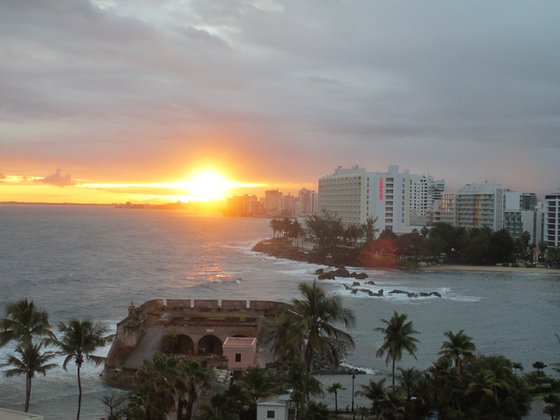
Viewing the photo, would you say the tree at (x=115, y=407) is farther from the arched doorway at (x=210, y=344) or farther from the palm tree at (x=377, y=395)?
the palm tree at (x=377, y=395)

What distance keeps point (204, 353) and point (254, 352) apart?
5408mm

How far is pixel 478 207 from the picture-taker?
163750 millimetres

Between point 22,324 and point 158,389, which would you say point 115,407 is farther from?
point 158,389

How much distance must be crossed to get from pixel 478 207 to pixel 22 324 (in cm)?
15401

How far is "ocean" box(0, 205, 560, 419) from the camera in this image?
119 ft

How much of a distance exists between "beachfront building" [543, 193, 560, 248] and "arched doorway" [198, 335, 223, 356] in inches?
4380

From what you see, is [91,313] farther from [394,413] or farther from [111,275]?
[394,413]

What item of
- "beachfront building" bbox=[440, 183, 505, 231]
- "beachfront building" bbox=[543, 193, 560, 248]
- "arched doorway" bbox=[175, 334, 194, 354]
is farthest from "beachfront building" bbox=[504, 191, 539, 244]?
"arched doorway" bbox=[175, 334, 194, 354]

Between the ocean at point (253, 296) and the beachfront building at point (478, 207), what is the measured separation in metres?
64.3

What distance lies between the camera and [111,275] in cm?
9256

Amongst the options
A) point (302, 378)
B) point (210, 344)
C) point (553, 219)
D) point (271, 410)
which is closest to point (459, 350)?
point (302, 378)

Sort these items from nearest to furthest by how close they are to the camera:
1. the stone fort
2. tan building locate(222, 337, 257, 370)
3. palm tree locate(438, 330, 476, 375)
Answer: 1. palm tree locate(438, 330, 476, 375)
2. tan building locate(222, 337, 257, 370)
3. the stone fort

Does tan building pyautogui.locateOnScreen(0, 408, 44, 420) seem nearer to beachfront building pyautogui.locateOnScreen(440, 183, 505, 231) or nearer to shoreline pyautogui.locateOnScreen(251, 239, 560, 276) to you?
shoreline pyautogui.locateOnScreen(251, 239, 560, 276)

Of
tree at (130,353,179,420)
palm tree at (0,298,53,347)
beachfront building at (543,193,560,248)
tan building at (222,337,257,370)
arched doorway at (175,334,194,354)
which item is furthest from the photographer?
beachfront building at (543,193,560,248)
